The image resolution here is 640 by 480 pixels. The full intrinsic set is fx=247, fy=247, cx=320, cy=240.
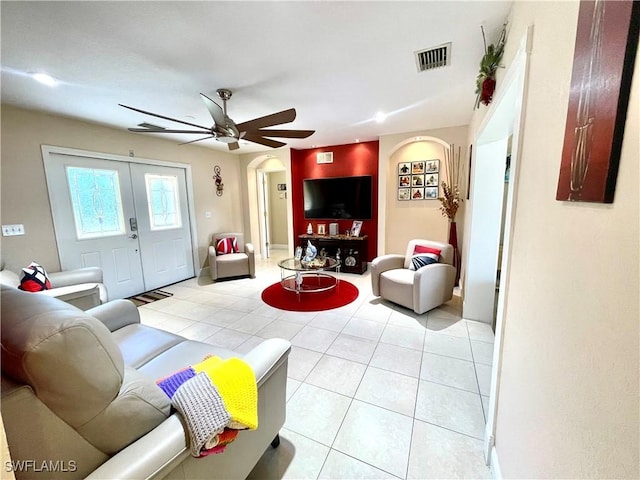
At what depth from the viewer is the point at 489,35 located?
1.69 m

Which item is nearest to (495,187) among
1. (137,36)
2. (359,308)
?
(359,308)

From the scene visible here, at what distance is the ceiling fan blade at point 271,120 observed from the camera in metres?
2.11

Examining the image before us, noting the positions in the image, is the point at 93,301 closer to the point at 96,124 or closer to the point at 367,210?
the point at 96,124

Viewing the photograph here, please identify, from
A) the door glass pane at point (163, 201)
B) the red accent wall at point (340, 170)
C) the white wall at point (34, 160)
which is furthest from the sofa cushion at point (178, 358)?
the red accent wall at point (340, 170)

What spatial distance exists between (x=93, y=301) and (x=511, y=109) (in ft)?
13.6

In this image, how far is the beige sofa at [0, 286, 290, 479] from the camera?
614 mm

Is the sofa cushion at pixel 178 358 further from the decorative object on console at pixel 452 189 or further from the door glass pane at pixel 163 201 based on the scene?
the decorative object on console at pixel 452 189

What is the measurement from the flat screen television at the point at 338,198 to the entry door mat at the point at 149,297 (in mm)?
2914

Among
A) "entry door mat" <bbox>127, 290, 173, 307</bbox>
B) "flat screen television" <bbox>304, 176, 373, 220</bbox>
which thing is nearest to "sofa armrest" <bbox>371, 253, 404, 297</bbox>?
"flat screen television" <bbox>304, 176, 373, 220</bbox>

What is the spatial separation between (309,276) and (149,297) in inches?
99.8

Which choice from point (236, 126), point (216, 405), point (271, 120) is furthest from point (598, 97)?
point (236, 126)

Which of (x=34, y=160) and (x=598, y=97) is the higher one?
(x=34, y=160)

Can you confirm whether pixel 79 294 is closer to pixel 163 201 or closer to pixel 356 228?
pixel 163 201

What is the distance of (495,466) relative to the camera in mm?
1241
